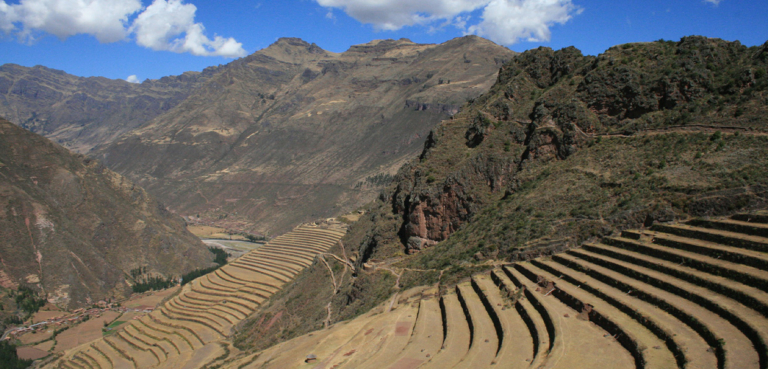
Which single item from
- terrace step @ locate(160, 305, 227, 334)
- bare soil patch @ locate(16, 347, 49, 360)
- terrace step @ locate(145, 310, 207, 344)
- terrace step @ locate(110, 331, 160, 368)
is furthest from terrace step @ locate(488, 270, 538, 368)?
bare soil patch @ locate(16, 347, 49, 360)

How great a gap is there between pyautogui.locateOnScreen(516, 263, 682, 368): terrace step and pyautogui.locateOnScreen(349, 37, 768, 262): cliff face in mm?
Answer: 6017

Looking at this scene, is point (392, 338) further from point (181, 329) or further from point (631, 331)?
point (181, 329)

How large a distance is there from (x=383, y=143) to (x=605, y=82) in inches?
5574

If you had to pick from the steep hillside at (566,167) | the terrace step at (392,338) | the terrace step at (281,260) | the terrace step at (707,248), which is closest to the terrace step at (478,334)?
the terrace step at (392,338)

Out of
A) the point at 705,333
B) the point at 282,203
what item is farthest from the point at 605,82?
the point at 282,203

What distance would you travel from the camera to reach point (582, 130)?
3188 centimetres

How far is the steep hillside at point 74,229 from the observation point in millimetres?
70938

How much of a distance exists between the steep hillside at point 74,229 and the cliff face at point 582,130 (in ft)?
198

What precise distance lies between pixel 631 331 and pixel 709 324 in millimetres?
2140

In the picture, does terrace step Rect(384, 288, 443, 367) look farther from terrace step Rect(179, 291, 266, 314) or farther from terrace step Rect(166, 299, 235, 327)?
terrace step Rect(166, 299, 235, 327)

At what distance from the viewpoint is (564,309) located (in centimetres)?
1736

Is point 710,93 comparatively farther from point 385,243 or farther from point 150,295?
point 150,295

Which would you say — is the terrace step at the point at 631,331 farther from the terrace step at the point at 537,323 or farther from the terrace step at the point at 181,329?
the terrace step at the point at 181,329

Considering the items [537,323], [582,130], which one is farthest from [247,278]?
[537,323]
